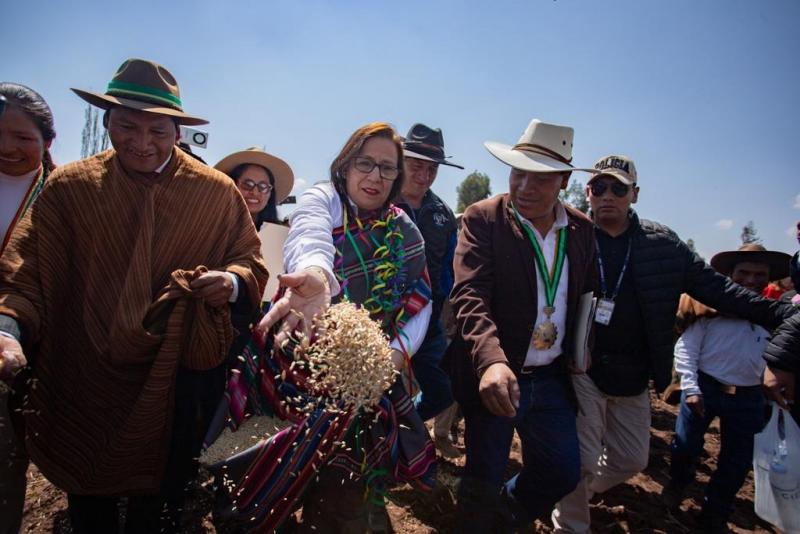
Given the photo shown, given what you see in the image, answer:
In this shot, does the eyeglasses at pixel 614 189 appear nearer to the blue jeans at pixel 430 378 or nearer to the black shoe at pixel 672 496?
the blue jeans at pixel 430 378

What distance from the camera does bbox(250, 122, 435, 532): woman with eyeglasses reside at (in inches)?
79.3

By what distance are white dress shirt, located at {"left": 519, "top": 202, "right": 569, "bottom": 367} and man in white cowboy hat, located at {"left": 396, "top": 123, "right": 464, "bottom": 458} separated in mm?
959

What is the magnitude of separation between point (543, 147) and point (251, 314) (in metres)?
1.99

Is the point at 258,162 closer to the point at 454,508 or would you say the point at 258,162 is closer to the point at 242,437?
the point at 242,437

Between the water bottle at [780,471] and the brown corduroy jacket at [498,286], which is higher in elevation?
the brown corduroy jacket at [498,286]

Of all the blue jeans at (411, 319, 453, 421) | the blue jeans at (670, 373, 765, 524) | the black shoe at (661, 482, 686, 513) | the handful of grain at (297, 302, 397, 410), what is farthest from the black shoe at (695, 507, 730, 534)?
the handful of grain at (297, 302, 397, 410)

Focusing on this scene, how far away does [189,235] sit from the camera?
7.27ft

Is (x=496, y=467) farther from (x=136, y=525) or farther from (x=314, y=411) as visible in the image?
(x=136, y=525)

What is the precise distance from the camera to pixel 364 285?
229 centimetres

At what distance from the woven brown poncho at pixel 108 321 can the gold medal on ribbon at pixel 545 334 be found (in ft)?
5.26

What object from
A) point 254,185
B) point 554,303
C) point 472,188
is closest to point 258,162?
point 254,185

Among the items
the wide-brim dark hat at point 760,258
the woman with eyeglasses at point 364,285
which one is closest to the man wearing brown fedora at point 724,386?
the wide-brim dark hat at point 760,258

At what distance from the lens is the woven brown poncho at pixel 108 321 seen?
6.68 ft

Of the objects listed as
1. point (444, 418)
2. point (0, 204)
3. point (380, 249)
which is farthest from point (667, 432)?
point (0, 204)
